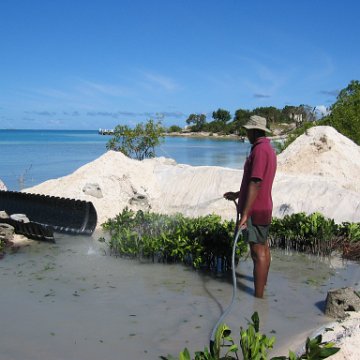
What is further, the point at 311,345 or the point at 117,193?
the point at 117,193

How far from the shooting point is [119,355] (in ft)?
13.7

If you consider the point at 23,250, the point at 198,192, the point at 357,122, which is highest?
the point at 357,122

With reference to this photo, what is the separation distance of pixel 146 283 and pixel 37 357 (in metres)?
2.24

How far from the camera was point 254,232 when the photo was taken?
5.45 metres

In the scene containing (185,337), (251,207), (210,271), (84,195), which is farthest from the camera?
(84,195)

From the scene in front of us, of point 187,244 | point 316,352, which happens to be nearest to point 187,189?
point 187,244

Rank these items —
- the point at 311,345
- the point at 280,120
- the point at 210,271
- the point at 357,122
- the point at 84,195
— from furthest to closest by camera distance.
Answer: the point at 280,120 → the point at 357,122 → the point at 84,195 → the point at 210,271 → the point at 311,345

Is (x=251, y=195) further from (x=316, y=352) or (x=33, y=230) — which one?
(x=33, y=230)

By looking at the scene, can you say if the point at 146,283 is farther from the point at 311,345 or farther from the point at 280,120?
the point at 280,120

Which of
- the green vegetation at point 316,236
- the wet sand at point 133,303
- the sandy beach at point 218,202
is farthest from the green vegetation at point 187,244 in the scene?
the green vegetation at point 316,236

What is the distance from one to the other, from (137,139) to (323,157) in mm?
7618

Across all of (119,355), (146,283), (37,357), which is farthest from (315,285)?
(37,357)

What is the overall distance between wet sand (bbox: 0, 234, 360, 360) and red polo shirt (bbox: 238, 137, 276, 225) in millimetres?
1057

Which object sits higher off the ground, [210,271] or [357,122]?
[357,122]
